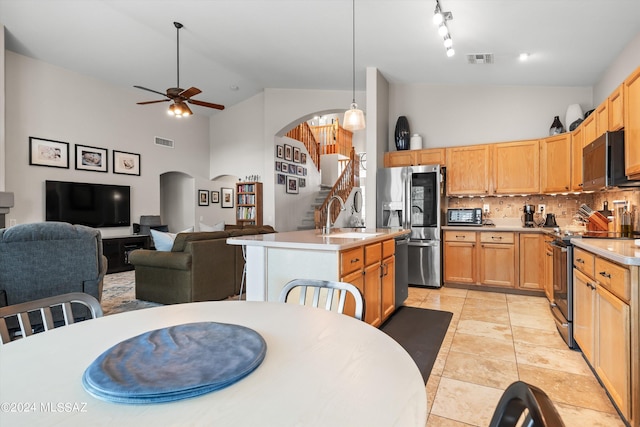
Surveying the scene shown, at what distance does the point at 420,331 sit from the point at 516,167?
3.00m

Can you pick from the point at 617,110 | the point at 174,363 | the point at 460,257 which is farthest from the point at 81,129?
the point at 617,110

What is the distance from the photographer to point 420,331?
3301 mm

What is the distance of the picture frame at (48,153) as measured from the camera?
552cm

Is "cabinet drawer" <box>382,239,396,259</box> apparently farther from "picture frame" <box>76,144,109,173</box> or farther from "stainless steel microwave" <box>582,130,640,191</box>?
"picture frame" <box>76,144,109,173</box>

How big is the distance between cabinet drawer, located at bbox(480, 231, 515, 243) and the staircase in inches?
186

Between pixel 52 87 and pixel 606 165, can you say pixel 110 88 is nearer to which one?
pixel 52 87

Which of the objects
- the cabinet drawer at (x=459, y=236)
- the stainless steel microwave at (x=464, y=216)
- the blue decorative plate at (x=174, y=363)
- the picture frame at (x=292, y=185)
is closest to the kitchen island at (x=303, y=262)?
the blue decorative plate at (x=174, y=363)

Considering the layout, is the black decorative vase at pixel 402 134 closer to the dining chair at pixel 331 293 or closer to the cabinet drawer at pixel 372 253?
the cabinet drawer at pixel 372 253

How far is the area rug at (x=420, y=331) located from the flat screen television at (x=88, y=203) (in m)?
5.58

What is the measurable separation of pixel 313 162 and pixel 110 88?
5.10 m

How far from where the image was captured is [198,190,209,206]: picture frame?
8.34m

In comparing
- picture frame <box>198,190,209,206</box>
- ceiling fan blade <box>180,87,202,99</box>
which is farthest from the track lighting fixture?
picture frame <box>198,190,209,206</box>

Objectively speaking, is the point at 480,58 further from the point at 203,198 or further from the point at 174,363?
the point at 203,198

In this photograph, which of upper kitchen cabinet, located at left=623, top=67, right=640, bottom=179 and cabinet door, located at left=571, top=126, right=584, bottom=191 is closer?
upper kitchen cabinet, located at left=623, top=67, right=640, bottom=179
